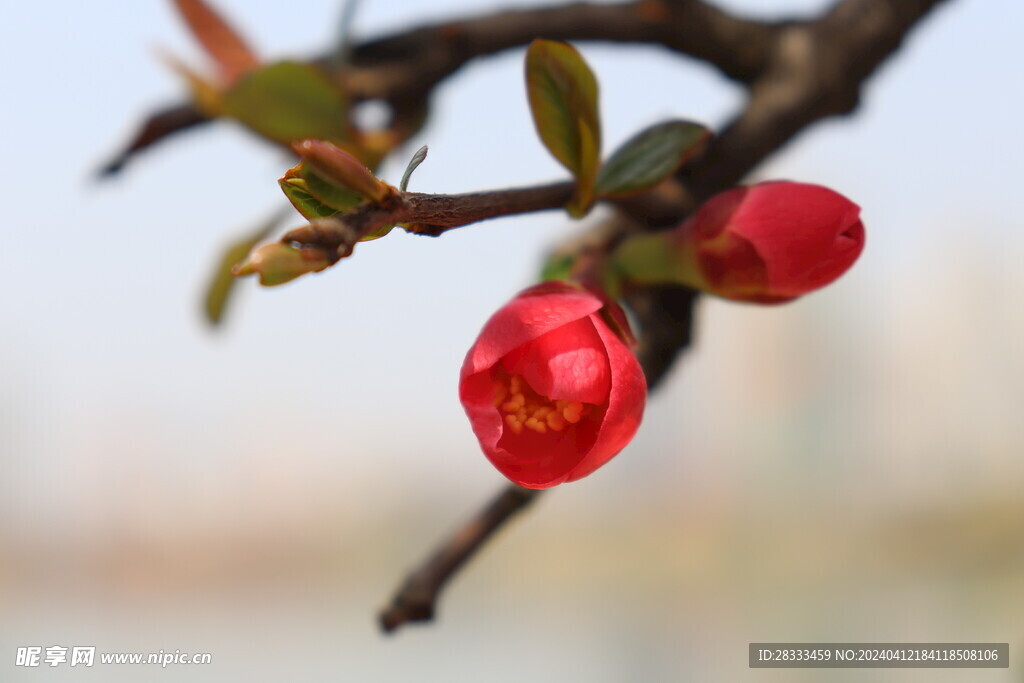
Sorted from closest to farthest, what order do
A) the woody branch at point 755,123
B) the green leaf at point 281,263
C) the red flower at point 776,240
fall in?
the green leaf at point 281,263 < the red flower at point 776,240 < the woody branch at point 755,123

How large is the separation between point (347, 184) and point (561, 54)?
13 centimetres

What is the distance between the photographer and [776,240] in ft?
0.90

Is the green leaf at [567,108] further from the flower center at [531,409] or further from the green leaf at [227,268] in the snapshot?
the green leaf at [227,268]

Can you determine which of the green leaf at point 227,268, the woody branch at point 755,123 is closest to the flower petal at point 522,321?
the woody branch at point 755,123

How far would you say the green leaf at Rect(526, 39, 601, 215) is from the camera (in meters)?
0.28

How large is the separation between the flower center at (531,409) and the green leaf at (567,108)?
65mm

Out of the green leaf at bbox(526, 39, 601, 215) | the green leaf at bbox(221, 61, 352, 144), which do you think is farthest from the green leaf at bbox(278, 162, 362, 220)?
the green leaf at bbox(221, 61, 352, 144)

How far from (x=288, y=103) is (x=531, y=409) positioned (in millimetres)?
248

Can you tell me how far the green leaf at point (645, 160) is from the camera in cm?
29

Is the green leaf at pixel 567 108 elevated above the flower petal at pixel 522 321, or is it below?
above

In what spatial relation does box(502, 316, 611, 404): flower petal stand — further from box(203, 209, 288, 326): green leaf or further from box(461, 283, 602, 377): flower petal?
box(203, 209, 288, 326): green leaf

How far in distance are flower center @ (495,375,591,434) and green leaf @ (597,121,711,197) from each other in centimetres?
8

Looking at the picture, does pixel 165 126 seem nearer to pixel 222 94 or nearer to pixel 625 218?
pixel 222 94

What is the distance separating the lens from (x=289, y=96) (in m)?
0.42
